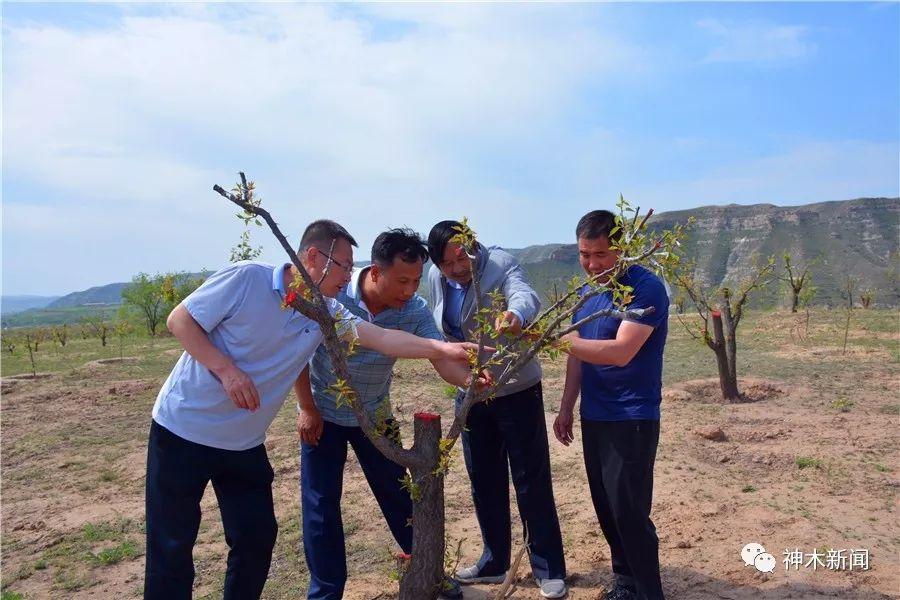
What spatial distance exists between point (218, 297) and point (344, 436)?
113 cm

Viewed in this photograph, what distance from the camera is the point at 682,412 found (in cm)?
805

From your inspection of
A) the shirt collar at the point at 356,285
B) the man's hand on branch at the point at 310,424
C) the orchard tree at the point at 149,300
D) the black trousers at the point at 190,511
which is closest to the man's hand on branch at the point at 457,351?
the shirt collar at the point at 356,285

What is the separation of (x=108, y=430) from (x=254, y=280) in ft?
23.4

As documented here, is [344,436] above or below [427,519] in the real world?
above

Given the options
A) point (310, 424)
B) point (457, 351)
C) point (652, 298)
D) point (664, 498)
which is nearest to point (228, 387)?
point (310, 424)

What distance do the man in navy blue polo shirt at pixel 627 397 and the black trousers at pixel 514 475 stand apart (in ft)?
1.42

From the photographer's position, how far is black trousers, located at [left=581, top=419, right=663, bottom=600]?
312 centimetres

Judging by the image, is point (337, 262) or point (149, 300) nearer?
point (337, 262)

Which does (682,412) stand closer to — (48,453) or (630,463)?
(630,463)

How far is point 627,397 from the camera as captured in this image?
3.13 metres

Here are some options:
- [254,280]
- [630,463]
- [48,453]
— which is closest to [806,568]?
[630,463]

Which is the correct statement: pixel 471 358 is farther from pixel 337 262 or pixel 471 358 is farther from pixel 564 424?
pixel 564 424

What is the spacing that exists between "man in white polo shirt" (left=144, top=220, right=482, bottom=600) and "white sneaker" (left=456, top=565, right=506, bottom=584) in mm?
1507

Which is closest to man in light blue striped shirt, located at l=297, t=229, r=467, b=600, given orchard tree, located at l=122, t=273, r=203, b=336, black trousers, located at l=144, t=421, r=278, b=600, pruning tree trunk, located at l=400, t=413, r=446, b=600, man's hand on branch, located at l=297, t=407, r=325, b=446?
man's hand on branch, located at l=297, t=407, r=325, b=446
